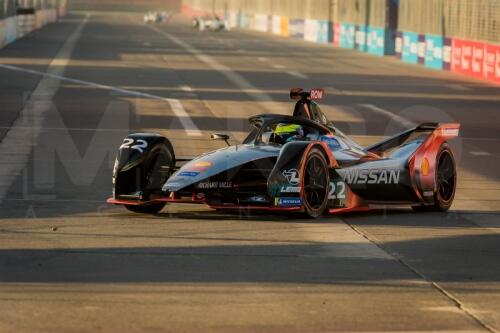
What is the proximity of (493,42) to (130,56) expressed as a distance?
17089 millimetres

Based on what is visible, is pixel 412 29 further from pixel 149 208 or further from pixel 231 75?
pixel 149 208

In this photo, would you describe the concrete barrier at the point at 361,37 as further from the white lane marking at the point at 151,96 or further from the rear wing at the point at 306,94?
the rear wing at the point at 306,94

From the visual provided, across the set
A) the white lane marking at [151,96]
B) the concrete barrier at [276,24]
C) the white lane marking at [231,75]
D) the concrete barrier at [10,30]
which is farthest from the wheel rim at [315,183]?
the concrete barrier at [276,24]

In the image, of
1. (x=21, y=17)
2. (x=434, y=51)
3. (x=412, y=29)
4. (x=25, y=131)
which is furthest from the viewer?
(x=21, y=17)

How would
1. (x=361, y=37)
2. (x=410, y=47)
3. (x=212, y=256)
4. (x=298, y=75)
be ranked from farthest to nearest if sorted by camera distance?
(x=361, y=37) < (x=410, y=47) < (x=298, y=75) < (x=212, y=256)

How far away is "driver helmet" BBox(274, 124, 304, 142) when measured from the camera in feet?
47.0

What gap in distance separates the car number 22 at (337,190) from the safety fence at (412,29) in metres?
31.6

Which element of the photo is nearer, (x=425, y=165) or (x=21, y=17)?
(x=425, y=165)

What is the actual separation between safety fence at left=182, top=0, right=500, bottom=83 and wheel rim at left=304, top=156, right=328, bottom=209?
32.0 metres

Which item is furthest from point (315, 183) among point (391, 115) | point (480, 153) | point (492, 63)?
point (492, 63)

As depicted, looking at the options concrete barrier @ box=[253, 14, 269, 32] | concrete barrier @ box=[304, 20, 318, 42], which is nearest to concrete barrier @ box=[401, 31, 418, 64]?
concrete barrier @ box=[304, 20, 318, 42]

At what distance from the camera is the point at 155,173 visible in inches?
548

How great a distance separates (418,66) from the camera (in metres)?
55.3

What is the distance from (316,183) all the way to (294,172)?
40cm
